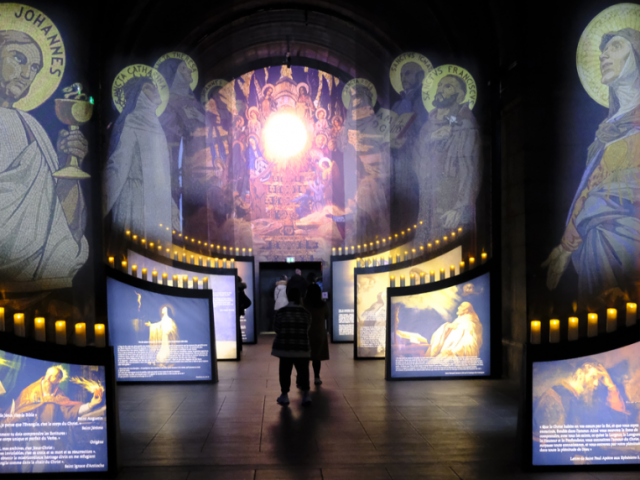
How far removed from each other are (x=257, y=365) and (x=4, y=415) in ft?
19.5

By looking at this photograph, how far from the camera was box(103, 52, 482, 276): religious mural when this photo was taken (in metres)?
9.95

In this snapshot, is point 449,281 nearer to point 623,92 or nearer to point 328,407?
point 328,407

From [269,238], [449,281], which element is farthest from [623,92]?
[269,238]

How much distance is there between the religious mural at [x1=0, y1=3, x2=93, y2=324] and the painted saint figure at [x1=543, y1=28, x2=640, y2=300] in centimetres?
684

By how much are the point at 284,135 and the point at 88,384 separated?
1572cm

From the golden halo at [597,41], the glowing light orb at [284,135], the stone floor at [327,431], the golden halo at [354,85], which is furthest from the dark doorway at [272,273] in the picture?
the golden halo at [597,41]

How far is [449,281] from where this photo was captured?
8.34 meters

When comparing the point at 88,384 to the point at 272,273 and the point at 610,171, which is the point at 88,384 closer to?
the point at 610,171

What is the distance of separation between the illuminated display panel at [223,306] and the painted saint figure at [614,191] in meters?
5.97

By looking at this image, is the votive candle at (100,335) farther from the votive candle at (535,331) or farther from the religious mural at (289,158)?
the religious mural at (289,158)

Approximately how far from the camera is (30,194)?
7.56 metres

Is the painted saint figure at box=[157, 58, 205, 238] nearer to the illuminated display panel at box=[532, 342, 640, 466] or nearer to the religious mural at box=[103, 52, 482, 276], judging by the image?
the religious mural at box=[103, 52, 482, 276]

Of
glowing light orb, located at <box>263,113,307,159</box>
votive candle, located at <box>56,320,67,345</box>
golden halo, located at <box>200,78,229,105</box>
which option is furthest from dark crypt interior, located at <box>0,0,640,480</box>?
glowing light orb, located at <box>263,113,307,159</box>

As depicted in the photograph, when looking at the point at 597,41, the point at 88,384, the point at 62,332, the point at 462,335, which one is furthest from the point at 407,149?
the point at 88,384
